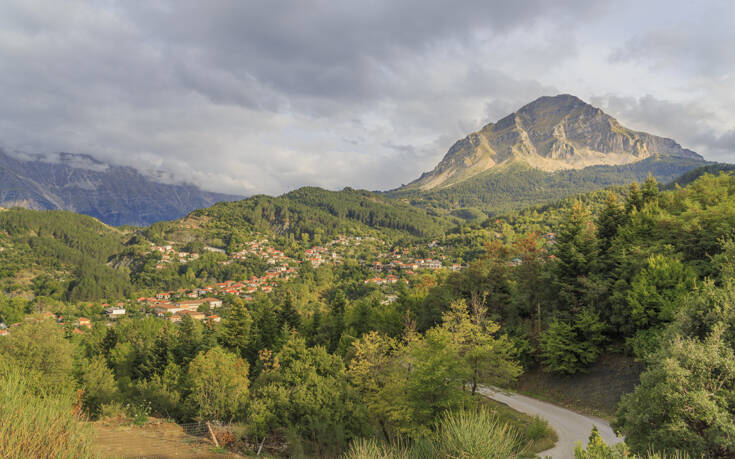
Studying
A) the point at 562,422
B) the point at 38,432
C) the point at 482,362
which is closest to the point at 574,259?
the point at 482,362

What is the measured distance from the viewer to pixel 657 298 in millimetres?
21172

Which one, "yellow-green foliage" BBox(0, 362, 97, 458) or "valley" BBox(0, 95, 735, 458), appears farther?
"valley" BBox(0, 95, 735, 458)

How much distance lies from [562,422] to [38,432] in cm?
2476

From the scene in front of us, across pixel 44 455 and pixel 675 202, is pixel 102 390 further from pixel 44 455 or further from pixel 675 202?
pixel 675 202

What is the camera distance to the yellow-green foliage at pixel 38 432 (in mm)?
3471

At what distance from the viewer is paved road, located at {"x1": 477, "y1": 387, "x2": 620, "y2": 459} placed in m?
16.8

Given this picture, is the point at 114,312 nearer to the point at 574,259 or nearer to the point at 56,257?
the point at 56,257

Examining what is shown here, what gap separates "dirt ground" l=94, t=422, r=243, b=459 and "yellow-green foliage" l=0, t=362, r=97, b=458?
1076 cm

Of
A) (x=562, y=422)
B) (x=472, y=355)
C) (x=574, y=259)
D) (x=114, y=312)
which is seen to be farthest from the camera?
(x=114, y=312)

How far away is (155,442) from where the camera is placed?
15047 mm

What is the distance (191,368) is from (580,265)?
32.9 m

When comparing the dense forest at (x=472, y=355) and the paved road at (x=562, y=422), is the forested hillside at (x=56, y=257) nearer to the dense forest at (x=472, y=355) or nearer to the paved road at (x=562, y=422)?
the dense forest at (x=472, y=355)

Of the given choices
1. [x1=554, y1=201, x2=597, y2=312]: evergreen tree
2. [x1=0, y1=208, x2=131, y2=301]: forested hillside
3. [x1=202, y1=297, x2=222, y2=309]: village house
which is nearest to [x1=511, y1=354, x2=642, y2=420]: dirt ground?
[x1=554, y1=201, x2=597, y2=312]: evergreen tree

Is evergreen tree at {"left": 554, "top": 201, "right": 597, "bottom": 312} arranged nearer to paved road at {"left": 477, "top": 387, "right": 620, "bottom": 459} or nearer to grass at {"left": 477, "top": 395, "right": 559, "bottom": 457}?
paved road at {"left": 477, "top": 387, "right": 620, "bottom": 459}
